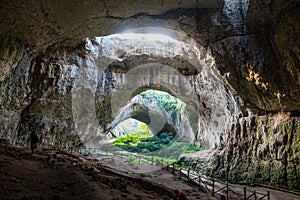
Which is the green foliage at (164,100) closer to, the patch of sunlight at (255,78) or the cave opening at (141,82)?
the cave opening at (141,82)

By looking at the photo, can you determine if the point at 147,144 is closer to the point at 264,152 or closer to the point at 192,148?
the point at 192,148

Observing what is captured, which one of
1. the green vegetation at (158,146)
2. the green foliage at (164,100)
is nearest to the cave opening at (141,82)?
the green vegetation at (158,146)

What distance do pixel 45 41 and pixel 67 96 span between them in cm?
595

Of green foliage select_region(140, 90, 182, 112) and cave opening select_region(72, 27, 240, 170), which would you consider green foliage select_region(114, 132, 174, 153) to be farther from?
cave opening select_region(72, 27, 240, 170)

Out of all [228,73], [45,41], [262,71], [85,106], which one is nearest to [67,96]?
[85,106]

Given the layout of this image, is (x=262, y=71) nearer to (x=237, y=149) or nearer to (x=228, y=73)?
(x=228, y=73)

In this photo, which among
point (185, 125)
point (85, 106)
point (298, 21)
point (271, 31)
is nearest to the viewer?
point (298, 21)

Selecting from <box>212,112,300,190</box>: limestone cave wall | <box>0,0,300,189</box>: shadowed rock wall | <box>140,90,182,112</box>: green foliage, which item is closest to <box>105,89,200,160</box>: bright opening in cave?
<box>140,90,182,112</box>: green foliage

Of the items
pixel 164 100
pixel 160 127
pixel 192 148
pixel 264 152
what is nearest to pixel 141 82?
pixel 192 148

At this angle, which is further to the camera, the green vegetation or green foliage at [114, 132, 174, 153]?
green foliage at [114, 132, 174, 153]

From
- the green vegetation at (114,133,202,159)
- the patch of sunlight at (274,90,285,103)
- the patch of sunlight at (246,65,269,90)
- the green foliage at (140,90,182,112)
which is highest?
the green foliage at (140,90,182,112)

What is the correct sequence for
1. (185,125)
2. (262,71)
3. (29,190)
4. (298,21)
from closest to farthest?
A: (29,190) < (298,21) < (262,71) < (185,125)

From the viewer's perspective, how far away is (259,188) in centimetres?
1221

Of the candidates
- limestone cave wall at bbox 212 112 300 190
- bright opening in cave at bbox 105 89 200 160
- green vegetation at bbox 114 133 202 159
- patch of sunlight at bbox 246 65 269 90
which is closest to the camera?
patch of sunlight at bbox 246 65 269 90
